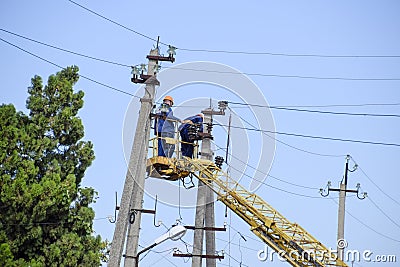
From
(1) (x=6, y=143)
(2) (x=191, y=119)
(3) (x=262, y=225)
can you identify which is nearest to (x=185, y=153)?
(2) (x=191, y=119)

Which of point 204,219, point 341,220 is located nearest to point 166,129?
point 204,219

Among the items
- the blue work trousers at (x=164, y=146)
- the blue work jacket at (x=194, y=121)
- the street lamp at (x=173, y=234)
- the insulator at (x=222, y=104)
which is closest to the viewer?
the street lamp at (x=173, y=234)

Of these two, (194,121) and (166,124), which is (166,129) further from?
(194,121)

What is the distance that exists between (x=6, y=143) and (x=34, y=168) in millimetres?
1291

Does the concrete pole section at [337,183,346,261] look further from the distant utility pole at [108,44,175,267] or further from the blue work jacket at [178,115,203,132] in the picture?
the distant utility pole at [108,44,175,267]

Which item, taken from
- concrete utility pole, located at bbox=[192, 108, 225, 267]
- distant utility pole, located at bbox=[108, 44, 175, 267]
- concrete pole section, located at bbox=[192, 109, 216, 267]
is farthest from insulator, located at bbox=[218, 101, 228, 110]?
distant utility pole, located at bbox=[108, 44, 175, 267]

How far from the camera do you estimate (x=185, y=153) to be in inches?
1021

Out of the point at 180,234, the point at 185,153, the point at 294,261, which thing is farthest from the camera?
the point at 185,153

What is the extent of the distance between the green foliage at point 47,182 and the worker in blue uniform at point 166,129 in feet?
14.7

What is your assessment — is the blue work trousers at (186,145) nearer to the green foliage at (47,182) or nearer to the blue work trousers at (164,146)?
the blue work trousers at (164,146)

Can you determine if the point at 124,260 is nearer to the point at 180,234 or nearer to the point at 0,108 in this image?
the point at 180,234

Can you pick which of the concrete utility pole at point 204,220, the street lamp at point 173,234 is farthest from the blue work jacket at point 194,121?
the street lamp at point 173,234

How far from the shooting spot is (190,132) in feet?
83.7

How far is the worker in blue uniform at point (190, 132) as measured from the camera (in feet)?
83.3
